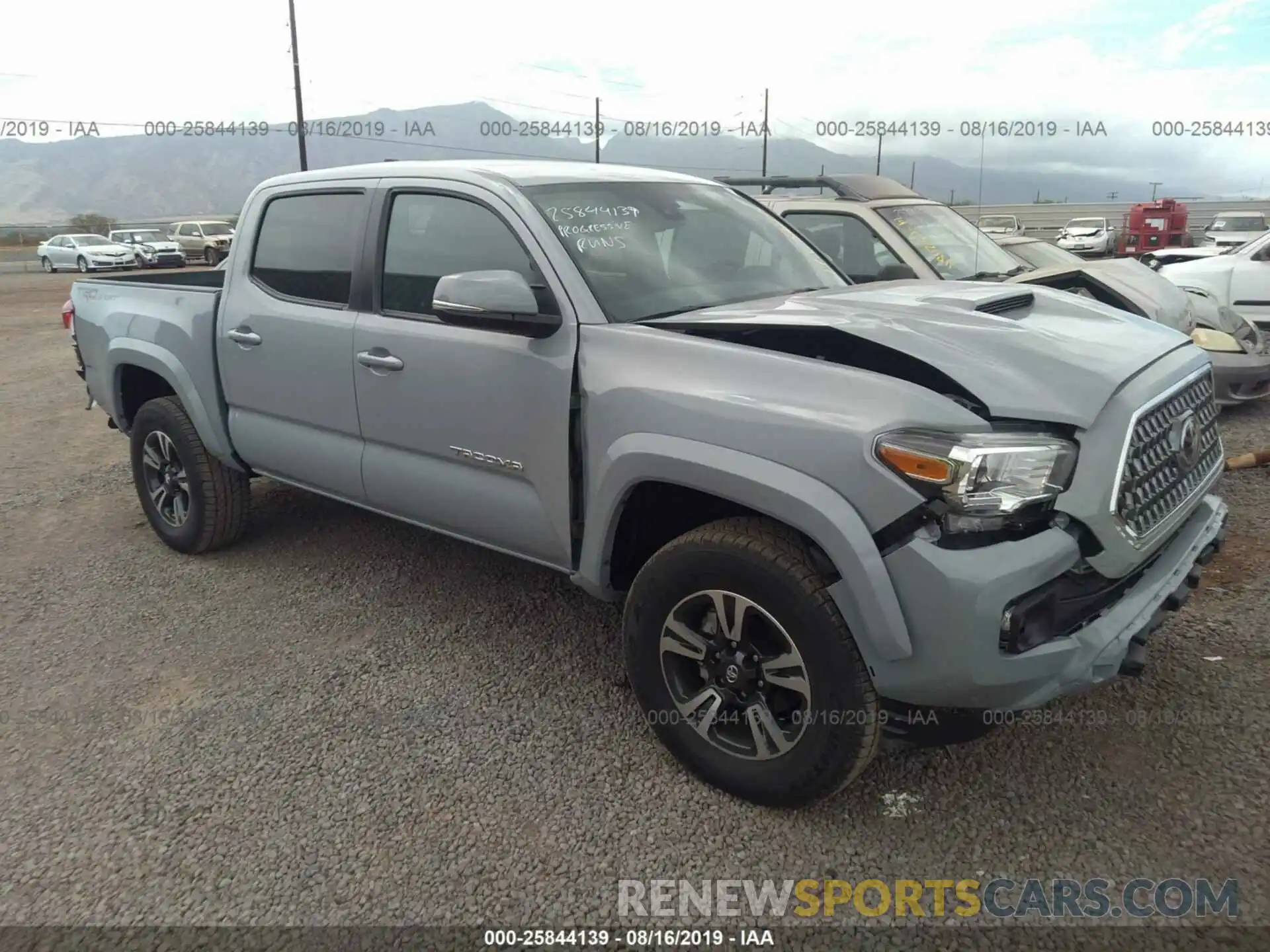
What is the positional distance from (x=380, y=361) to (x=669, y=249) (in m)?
1.17

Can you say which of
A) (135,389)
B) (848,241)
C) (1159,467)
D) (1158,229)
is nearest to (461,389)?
(1159,467)

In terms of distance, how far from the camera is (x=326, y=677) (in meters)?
3.48

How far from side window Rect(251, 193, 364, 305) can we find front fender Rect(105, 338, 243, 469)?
0.69m

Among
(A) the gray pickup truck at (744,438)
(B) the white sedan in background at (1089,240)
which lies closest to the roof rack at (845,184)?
(A) the gray pickup truck at (744,438)

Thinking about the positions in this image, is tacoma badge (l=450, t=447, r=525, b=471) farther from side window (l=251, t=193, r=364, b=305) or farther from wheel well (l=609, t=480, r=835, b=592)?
side window (l=251, t=193, r=364, b=305)

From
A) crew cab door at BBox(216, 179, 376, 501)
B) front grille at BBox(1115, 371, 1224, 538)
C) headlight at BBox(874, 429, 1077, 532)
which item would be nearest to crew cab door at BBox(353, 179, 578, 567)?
crew cab door at BBox(216, 179, 376, 501)

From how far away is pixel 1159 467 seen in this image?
2520 millimetres

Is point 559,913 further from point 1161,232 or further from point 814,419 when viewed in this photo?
point 1161,232

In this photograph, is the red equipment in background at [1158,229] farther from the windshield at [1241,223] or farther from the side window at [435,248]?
the side window at [435,248]

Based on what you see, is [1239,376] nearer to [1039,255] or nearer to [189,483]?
[1039,255]

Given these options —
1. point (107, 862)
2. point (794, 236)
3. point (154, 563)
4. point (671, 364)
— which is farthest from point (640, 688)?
point (154, 563)

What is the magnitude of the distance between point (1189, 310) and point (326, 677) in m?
6.84

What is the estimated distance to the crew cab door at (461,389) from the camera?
2.97 metres

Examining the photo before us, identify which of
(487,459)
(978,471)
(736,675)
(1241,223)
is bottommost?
(736,675)
